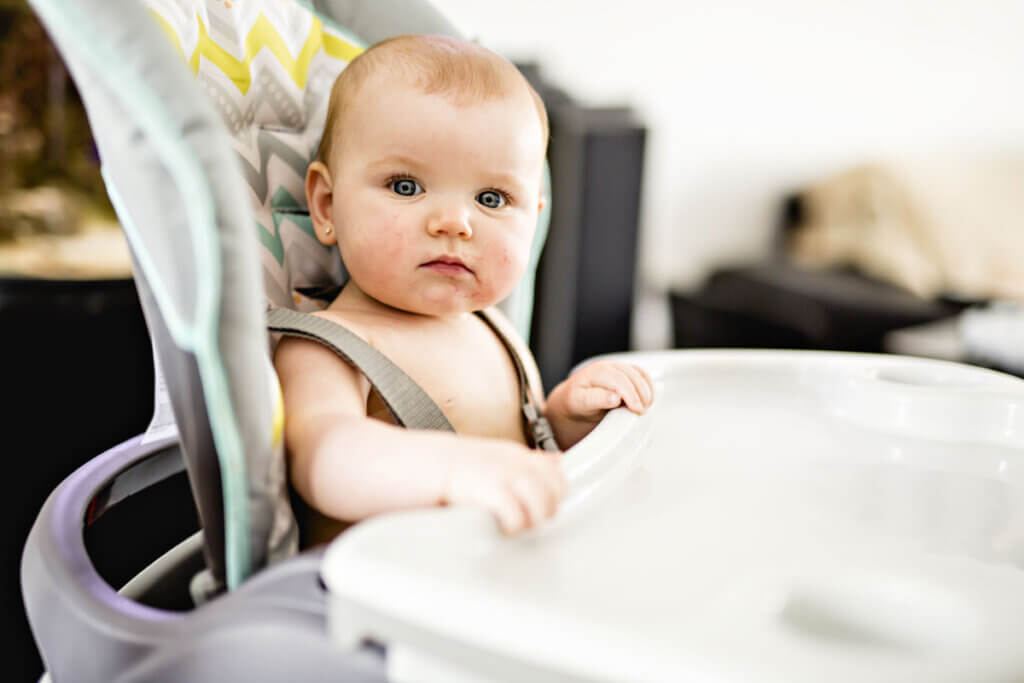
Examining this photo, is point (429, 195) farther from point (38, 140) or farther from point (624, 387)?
point (38, 140)

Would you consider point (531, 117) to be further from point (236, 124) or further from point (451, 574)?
point (451, 574)

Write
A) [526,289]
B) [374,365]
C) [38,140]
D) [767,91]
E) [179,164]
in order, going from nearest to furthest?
1. [179,164]
2. [374,365]
3. [526,289]
4. [38,140]
5. [767,91]

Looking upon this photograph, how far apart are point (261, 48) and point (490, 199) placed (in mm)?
239

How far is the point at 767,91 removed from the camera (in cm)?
233

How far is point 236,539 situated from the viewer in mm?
384

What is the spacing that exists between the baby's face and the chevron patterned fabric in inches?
2.9

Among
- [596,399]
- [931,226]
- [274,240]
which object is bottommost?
[931,226]

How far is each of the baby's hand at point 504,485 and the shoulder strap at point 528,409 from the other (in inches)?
8.8

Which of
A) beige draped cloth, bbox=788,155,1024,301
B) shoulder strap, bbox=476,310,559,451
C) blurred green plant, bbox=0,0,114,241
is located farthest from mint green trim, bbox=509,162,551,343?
beige draped cloth, bbox=788,155,1024,301

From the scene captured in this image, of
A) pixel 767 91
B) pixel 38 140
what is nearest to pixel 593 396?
pixel 38 140

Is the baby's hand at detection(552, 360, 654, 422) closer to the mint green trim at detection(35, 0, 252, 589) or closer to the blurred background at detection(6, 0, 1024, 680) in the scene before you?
the mint green trim at detection(35, 0, 252, 589)

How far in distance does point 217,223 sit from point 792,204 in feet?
7.83

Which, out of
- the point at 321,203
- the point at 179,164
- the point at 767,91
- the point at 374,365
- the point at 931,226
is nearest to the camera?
the point at 179,164

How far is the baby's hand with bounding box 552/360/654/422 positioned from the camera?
56 cm
